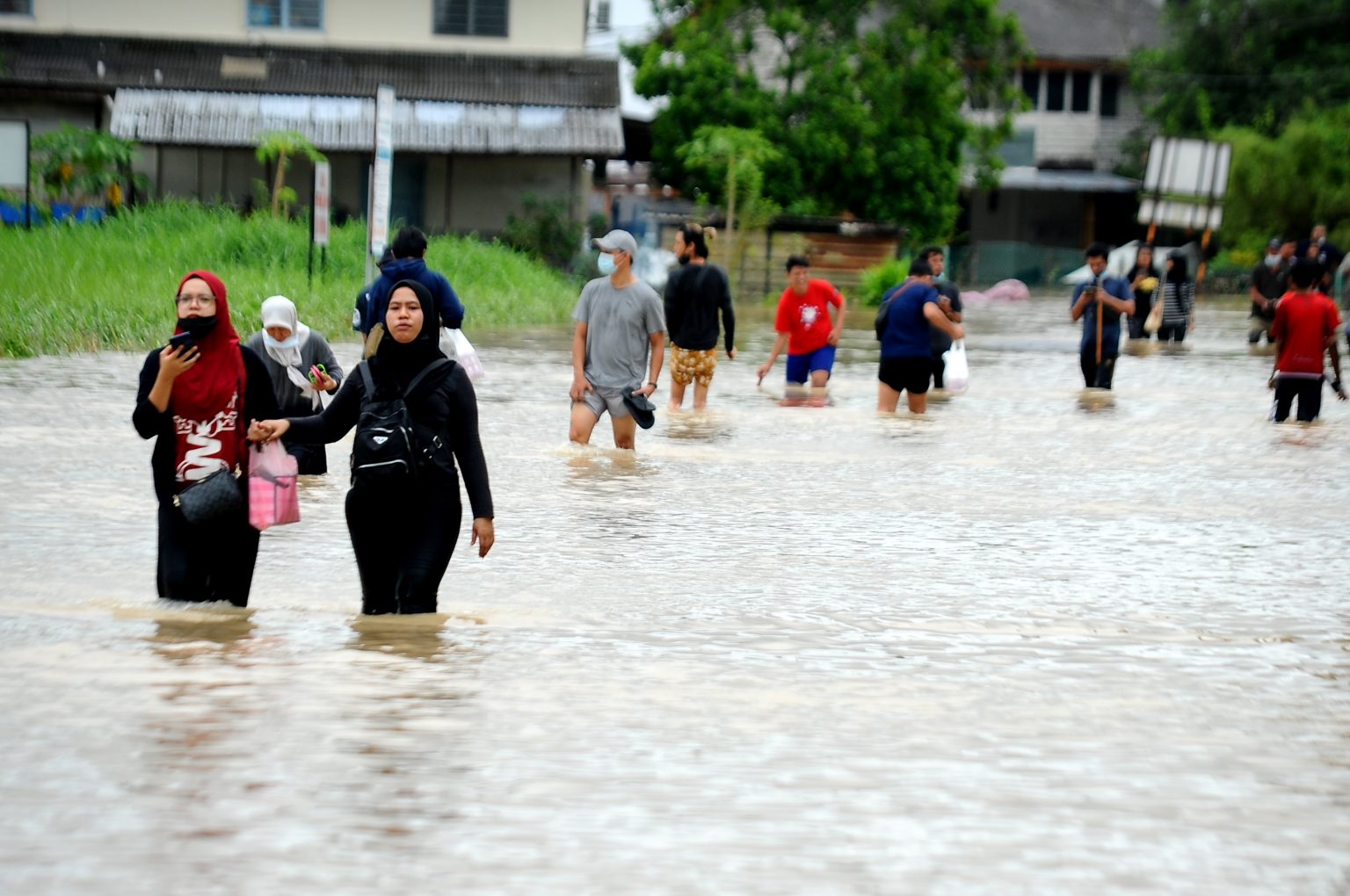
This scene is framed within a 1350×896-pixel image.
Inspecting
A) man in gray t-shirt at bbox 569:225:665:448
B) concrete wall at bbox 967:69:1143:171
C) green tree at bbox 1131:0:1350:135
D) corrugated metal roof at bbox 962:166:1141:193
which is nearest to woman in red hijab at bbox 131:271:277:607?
man in gray t-shirt at bbox 569:225:665:448

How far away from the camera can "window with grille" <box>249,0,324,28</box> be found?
3962cm

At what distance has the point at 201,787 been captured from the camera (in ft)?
17.8

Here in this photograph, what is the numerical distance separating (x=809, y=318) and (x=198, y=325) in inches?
454

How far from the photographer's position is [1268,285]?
29.7m

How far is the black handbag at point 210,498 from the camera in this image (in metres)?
7.03

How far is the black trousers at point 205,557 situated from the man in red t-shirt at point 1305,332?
36.2 ft

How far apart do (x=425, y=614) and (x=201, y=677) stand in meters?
1.04

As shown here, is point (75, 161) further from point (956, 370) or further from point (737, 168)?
point (956, 370)

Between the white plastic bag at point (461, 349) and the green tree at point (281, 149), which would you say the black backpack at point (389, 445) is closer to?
the white plastic bag at point (461, 349)

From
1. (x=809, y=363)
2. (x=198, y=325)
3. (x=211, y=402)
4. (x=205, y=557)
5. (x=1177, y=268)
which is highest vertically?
(x=198, y=325)

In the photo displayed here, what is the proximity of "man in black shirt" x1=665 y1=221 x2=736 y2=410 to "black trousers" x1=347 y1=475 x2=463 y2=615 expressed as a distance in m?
8.95

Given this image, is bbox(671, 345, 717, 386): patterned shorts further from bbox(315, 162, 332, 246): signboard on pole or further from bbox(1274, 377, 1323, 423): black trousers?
bbox(315, 162, 332, 246): signboard on pole

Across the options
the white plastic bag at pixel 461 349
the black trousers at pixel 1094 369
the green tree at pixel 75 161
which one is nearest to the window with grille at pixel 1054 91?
the green tree at pixel 75 161

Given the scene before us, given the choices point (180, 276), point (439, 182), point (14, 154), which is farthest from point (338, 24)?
point (180, 276)
